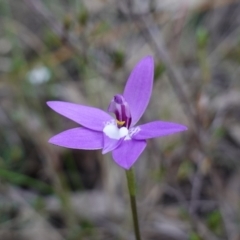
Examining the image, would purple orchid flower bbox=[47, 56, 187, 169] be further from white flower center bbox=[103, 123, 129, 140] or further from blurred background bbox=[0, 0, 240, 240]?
blurred background bbox=[0, 0, 240, 240]

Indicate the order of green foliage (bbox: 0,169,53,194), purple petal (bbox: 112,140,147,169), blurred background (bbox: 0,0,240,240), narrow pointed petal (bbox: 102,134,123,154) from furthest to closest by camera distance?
1. green foliage (bbox: 0,169,53,194)
2. blurred background (bbox: 0,0,240,240)
3. narrow pointed petal (bbox: 102,134,123,154)
4. purple petal (bbox: 112,140,147,169)

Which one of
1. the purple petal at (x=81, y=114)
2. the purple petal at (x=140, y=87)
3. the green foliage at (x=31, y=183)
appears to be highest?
the green foliage at (x=31, y=183)

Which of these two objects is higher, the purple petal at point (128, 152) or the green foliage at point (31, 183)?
the green foliage at point (31, 183)

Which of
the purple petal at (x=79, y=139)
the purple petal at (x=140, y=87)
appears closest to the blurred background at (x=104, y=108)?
the purple petal at (x=140, y=87)

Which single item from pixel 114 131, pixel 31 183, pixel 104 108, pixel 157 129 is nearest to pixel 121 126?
pixel 114 131

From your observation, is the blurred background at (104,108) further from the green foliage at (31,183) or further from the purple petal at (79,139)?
the purple petal at (79,139)

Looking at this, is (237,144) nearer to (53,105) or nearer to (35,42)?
(35,42)

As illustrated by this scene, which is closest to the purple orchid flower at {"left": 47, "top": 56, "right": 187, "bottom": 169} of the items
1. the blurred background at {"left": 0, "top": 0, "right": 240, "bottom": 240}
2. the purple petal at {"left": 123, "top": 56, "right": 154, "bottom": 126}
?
the purple petal at {"left": 123, "top": 56, "right": 154, "bottom": 126}
